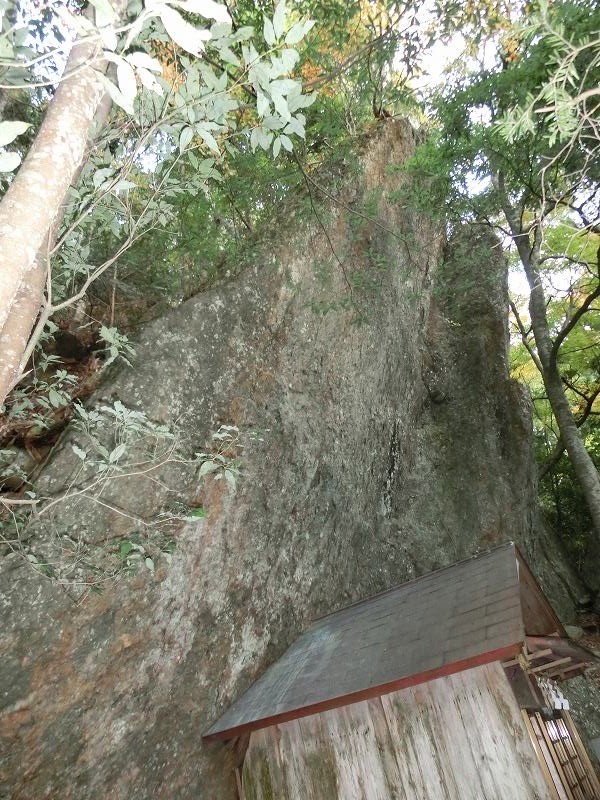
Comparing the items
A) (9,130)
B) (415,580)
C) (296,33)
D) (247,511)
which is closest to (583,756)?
(415,580)

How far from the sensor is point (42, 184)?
1704 mm

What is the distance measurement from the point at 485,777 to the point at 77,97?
539 cm

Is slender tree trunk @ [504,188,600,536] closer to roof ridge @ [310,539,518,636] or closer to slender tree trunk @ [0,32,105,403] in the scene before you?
roof ridge @ [310,539,518,636]

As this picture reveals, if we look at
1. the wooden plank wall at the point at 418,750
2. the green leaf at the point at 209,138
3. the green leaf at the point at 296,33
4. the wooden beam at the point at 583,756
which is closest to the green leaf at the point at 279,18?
the green leaf at the point at 296,33

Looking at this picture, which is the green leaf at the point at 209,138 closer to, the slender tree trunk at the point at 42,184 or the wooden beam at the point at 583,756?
the slender tree trunk at the point at 42,184

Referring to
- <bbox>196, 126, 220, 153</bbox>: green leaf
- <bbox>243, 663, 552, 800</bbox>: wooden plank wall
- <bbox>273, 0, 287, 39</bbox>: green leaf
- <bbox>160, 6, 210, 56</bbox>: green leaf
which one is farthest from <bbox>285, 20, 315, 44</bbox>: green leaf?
<bbox>243, 663, 552, 800</bbox>: wooden plank wall

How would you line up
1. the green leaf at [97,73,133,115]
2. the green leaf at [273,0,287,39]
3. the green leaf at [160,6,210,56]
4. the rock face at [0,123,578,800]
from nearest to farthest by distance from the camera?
the green leaf at [160,6,210,56] → the green leaf at [97,73,133,115] → the green leaf at [273,0,287,39] → the rock face at [0,123,578,800]

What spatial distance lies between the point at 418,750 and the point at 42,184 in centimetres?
509

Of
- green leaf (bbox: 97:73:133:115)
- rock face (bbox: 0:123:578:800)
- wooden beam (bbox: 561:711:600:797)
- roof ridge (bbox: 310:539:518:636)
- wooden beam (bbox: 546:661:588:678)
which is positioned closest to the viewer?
green leaf (bbox: 97:73:133:115)

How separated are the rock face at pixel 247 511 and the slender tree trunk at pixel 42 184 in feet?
6.96

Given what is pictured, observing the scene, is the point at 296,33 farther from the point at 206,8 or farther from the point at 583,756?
the point at 583,756

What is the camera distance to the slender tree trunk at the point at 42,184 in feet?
5.13

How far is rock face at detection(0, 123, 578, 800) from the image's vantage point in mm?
4148

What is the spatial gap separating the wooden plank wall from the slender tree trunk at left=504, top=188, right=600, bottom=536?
688 cm
